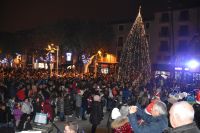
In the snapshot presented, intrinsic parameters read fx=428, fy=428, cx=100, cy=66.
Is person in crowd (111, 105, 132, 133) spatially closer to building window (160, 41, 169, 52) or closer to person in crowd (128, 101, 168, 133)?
person in crowd (128, 101, 168, 133)

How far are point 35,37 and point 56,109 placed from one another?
45.4m

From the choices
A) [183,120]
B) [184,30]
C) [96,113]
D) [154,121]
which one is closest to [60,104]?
[96,113]

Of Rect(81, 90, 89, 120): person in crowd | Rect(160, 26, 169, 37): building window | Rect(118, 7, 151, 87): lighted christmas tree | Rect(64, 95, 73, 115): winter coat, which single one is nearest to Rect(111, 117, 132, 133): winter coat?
Rect(64, 95, 73, 115): winter coat

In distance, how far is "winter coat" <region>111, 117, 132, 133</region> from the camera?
666 cm

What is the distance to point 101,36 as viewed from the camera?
59.6 m

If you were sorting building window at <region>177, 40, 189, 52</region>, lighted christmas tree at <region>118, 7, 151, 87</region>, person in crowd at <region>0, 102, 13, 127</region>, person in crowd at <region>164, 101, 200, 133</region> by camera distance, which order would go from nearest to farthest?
person in crowd at <region>164, 101, 200, 133</region> < person in crowd at <region>0, 102, 13, 127</region> < lighted christmas tree at <region>118, 7, 151, 87</region> < building window at <region>177, 40, 189, 52</region>

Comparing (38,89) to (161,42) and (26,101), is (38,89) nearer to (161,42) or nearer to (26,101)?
(26,101)

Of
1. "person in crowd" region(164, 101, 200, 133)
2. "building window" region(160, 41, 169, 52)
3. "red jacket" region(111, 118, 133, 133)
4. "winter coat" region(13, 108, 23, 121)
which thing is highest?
"building window" region(160, 41, 169, 52)

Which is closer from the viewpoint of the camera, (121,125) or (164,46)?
(121,125)

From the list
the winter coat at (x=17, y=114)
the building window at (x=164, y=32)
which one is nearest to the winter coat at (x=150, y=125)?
the winter coat at (x=17, y=114)

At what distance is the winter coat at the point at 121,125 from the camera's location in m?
6.66

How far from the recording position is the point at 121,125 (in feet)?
21.9

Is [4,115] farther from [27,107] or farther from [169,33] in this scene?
[169,33]

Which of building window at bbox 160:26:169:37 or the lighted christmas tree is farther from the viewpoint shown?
building window at bbox 160:26:169:37
